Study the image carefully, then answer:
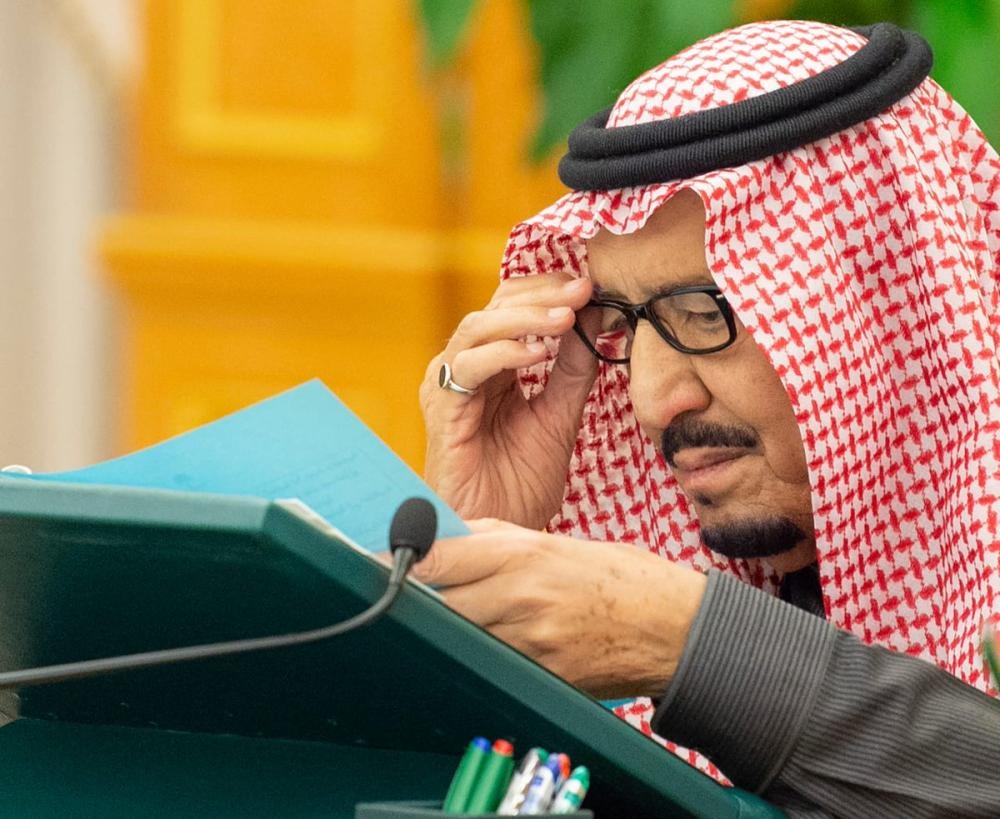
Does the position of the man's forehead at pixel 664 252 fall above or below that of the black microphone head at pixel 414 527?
above

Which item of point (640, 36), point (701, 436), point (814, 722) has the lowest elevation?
point (814, 722)

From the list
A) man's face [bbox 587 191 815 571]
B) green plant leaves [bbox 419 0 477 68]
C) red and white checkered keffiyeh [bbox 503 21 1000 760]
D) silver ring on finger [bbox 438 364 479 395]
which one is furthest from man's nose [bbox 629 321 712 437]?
green plant leaves [bbox 419 0 477 68]

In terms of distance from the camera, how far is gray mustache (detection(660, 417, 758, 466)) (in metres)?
1.64

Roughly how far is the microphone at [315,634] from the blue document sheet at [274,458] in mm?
43

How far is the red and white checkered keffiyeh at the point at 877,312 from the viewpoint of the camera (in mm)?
1500

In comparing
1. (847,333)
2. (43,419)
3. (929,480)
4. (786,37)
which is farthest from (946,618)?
(43,419)

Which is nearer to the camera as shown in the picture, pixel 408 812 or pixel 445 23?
pixel 408 812

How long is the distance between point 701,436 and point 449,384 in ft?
0.98

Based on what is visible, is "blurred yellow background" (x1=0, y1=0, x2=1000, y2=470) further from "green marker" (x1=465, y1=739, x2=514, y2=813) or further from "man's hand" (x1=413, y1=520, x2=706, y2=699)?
"green marker" (x1=465, y1=739, x2=514, y2=813)

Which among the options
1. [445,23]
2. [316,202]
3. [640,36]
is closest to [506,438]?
[640,36]

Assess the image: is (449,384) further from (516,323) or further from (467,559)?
(467,559)

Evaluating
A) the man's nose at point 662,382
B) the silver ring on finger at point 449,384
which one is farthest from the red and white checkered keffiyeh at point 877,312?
the silver ring on finger at point 449,384

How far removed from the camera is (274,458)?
0.92m

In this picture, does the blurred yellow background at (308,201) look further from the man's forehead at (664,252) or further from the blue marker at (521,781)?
the blue marker at (521,781)
